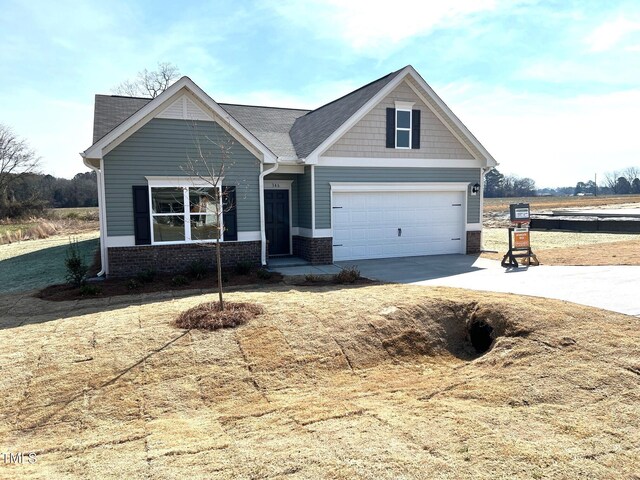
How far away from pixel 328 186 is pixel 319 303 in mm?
6348

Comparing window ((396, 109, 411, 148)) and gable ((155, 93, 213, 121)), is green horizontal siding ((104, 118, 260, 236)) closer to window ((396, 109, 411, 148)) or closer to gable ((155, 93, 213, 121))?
gable ((155, 93, 213, 121))

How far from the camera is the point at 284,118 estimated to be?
18.7 m

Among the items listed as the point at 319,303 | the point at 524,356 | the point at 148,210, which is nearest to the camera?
the point at 524,356

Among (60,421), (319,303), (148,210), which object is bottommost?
(60,421)

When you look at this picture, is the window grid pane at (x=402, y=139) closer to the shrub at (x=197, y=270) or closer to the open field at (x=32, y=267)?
the shrub at (x=197, y=270)

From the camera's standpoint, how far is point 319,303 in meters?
8.26

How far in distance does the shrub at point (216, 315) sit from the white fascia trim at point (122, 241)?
458 cm

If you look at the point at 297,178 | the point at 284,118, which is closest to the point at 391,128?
the point at 297,178

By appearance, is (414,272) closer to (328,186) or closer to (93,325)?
(328,186)

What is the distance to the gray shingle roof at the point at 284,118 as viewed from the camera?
45.3 feet

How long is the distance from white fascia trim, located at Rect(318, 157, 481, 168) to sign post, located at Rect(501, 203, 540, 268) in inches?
101

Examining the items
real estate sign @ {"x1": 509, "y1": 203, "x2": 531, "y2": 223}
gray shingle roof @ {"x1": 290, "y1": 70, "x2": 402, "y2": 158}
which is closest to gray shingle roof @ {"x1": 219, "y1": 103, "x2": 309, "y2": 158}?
gray shingle roof @ {"x1": 290, "y1": 70, "x2": 402, "y2": 158}

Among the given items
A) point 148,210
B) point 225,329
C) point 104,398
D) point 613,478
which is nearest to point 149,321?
point 225,329

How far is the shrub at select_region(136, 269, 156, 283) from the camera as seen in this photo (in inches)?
429
